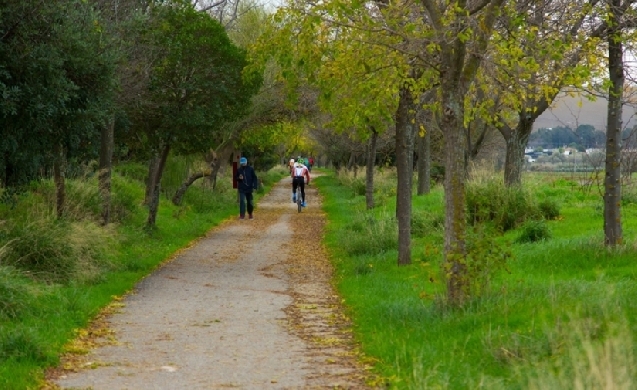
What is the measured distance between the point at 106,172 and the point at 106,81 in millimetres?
5576

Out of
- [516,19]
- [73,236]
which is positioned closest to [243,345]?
[516,19]

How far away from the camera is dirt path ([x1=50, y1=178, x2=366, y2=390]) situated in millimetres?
8297

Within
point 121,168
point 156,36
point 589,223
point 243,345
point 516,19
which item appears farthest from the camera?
point 121,168

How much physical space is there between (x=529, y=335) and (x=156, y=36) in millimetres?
14326

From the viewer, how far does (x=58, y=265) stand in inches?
558

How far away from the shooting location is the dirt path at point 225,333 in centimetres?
830

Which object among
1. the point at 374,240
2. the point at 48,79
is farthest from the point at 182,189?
the point at 48,79

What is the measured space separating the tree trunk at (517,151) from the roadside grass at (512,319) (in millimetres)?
5093

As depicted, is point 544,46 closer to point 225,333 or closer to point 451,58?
point 451,58

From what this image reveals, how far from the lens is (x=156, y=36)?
21.0m

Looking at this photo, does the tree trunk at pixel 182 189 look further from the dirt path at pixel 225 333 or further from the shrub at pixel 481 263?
the shrub at pixel 481 263

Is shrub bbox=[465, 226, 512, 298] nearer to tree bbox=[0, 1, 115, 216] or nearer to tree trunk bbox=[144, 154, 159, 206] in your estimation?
tree bbox=[0, 1, 115, 216]

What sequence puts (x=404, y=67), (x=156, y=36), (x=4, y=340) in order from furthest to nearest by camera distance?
(x=156, y=36), (x=404, y=67), (x=4, y=340)

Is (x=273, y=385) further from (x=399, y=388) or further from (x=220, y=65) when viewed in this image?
(x=220, y=65)
